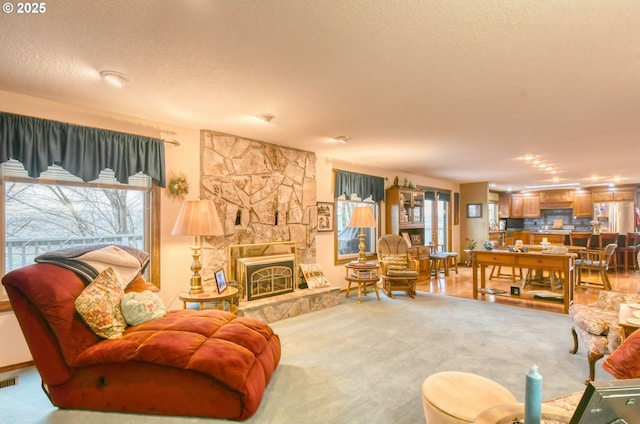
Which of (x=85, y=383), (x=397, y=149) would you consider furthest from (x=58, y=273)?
(x=397, y=149)

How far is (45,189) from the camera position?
10.2ft

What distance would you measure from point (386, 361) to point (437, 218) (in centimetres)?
600

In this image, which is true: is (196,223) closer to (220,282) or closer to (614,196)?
(220,282)

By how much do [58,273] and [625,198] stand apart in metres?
12.2

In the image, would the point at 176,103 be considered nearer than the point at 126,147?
Yes

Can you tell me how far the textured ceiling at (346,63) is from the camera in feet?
5.58

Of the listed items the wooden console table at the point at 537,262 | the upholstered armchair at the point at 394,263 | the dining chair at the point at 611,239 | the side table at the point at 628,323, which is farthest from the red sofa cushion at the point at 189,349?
the dining chair at the point at 611,239

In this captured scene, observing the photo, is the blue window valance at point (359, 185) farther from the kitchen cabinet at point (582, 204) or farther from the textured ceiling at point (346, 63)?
the kitchen cabinet at point (582, 204)

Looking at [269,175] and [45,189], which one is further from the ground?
[269,175]

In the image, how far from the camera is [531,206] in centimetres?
1052

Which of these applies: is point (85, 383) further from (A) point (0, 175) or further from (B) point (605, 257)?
(B) point (605, 257)

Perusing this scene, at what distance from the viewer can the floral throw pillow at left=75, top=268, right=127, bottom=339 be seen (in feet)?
7.16

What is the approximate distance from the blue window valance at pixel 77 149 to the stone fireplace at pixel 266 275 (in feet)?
4.72

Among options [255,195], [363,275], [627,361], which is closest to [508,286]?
[363,275]
